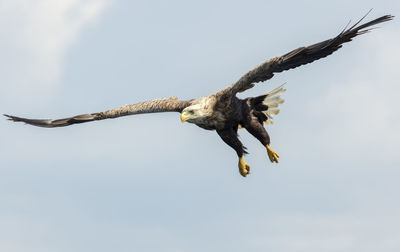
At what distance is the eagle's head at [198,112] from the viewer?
15961 millimetres

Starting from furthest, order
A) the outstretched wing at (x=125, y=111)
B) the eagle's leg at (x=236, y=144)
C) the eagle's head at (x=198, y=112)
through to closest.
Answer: the outstretched wing at (x=125, y=111), the eagle's leg at (x=236, y=144), the eagle's head at (x=198, y=112)

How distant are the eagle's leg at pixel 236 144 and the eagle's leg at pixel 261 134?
1.15 feet

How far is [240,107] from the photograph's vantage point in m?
16.4

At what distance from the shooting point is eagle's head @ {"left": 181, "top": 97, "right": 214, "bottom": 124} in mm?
15961

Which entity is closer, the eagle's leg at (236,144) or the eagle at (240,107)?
the eagle at (240,107)

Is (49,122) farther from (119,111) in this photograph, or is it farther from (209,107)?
(209,107)

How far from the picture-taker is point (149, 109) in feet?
58.3

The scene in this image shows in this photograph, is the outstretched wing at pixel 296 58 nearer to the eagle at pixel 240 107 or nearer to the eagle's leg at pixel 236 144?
the eagle at pixel 240 107

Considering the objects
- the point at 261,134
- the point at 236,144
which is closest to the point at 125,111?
the point at 236,144

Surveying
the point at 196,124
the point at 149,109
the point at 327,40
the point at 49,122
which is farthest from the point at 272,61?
the point at 49,122

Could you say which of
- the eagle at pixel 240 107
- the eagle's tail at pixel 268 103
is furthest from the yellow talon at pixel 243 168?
the eagle's tail at pixel 268 103

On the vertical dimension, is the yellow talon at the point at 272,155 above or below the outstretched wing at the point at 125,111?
below

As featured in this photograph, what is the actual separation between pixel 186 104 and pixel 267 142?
195 cm

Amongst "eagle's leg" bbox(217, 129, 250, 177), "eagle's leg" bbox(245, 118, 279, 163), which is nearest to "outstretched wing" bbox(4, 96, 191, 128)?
"eagle's leg" bbox(217, 129, 250, 177)
